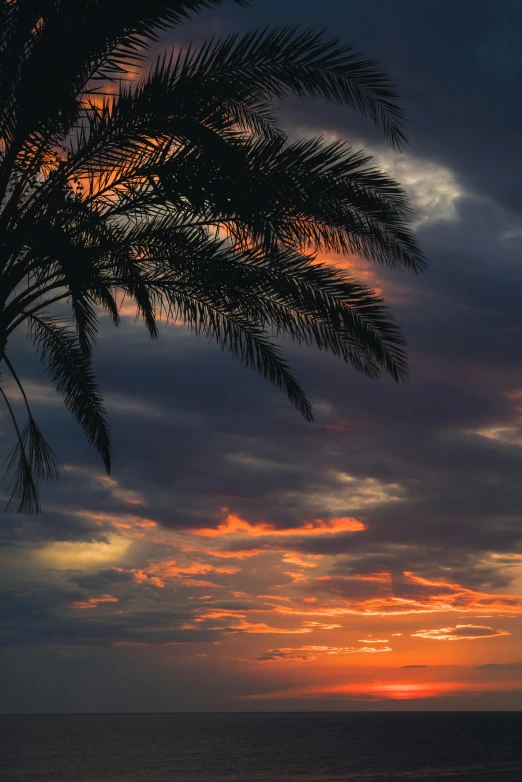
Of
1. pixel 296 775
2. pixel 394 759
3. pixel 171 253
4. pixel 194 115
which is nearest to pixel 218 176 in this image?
pixel 194 115

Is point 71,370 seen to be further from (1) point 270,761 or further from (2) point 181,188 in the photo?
(1) point 270,761

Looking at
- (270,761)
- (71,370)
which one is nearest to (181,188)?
(71,370)

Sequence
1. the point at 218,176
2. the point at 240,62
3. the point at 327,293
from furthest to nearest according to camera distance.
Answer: the point at 327,293
the point at 240,62
the point at 218,176

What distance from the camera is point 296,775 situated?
4734 centimetres

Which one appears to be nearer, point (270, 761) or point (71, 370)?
point (71, 370)

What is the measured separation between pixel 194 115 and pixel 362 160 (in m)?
1.88

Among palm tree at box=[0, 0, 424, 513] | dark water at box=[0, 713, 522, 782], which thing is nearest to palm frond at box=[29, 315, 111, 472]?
palm tree at box=[0, 0, 424, 513]

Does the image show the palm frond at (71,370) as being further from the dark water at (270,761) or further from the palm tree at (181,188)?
the dark water at (270,761)

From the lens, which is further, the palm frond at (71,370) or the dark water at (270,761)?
the dark water at (270,761)

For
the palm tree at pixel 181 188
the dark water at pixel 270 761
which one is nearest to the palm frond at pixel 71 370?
the palm tree at pixel 181 188

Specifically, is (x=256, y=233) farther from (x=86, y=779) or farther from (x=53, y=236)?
(x=86, y=779)

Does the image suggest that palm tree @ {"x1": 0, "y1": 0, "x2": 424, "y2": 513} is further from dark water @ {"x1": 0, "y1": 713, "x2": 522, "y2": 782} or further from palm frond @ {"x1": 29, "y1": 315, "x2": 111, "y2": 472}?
dark water @ {"x1": 0, "y1": 713, "x2": 522, "y2": 782}

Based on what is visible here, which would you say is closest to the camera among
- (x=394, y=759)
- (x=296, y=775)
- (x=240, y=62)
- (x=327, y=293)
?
(x=240, y=62)

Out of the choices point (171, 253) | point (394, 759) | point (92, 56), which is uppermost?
point (92, 56)
